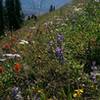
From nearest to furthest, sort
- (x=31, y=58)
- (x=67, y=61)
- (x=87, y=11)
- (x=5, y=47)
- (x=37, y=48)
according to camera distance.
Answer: (x=67, y=61), (x=31, y=58), (x=37, y=48), (x=5, y=47), (x=87, y=11)

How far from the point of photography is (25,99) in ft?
16.8

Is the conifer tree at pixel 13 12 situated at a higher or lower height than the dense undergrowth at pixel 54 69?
lower

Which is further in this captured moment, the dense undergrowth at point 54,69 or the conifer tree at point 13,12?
the conifer tree at point 13,12

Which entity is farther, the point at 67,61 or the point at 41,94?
the point at 67,61

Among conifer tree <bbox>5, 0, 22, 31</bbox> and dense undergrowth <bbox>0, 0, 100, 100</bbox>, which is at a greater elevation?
dense undergrowth <bbox>0, 0, 100, 100</bbox>

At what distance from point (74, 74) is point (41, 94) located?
68 centimetres

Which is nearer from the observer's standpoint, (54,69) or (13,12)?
(54,69)

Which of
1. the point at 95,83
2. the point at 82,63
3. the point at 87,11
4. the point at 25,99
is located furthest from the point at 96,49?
the point at 87,11

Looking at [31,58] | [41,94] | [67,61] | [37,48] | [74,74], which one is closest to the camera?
[41,94]

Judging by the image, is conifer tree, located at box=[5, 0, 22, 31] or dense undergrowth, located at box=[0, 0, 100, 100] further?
conifer tree, located at box=[5, 0, 22, 31]

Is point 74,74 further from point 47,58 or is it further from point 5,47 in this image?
point 5,47

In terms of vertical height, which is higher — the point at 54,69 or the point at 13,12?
the point at 54,69

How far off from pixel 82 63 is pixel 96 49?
0.56 meters

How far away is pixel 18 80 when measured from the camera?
5738mm
